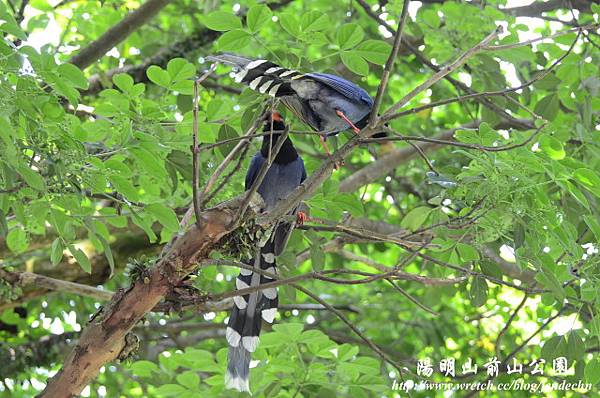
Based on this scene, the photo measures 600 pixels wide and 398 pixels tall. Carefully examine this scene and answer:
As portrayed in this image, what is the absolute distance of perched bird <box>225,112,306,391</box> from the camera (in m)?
3.34

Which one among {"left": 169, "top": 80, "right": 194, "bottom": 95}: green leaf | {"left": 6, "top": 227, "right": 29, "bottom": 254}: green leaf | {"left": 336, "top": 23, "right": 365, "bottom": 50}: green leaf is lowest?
{"left": 6, "top": 227, "right": 29, "bottom": 254}: green leaf

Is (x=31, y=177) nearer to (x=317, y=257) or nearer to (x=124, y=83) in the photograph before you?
(x=124, y=83)

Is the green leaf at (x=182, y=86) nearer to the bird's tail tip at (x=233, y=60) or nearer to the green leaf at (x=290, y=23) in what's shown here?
the bird's tail tip at (x=233, y=60)

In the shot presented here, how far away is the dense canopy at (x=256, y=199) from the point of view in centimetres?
255

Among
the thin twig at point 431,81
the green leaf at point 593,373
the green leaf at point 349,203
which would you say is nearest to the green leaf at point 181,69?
the green leaf at point 349,203

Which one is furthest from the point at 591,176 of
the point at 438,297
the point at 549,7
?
the point at 549,7

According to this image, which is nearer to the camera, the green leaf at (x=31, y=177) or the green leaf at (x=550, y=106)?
the green leaf at (x=31, y=177)

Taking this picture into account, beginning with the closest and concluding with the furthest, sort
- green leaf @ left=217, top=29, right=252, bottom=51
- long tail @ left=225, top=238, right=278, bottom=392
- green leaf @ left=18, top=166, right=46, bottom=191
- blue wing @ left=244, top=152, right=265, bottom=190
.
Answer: green leaf @ left=18, top=166, right=46, bottom=191 → green leaf @ left=217, top=29, right=252, bottom=51 → long tail @ left=225, top=238, right=278, bottom=392 → blue wing @ left=244, top=152, right=265, bottom=190

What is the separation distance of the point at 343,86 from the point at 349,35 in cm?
41

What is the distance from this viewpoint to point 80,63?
4.03 metres

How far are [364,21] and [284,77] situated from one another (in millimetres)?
2251

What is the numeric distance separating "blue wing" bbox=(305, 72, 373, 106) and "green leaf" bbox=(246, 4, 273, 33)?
0.37 m

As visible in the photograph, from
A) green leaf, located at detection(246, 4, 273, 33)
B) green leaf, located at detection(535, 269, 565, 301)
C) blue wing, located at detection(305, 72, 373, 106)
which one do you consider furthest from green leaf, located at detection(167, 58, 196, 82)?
green leaf, located at detection(535, 269, 565, 301)

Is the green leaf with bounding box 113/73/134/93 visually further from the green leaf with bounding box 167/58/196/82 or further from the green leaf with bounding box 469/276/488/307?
the green leaf with bounding box 469/276/488/307
